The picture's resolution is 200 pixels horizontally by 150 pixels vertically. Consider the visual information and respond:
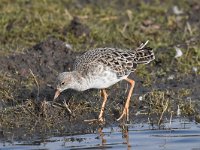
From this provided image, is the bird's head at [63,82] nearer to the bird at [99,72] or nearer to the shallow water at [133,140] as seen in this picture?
the bird at [99,72]

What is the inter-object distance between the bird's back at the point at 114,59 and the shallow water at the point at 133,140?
79 cm

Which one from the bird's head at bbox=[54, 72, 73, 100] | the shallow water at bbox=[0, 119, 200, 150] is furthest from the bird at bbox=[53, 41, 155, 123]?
the shallow water at bbox=[0, 119, 200, 150]

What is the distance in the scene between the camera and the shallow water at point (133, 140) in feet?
30.2

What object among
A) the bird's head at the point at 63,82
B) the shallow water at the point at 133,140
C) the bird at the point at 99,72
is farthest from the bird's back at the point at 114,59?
the shallow water at the point at 133,140

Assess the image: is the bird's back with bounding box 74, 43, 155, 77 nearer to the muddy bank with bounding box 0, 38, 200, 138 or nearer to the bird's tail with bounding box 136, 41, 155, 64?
the bird's tail with bounding box 136, 41, 155, 64

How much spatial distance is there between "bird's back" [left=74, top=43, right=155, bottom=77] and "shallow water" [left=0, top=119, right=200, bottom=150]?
→ 79 cm

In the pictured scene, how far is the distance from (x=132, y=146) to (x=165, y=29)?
191 inches

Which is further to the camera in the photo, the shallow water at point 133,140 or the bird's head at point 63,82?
the bird's head at point 63,82

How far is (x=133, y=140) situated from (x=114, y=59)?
3.89 ft

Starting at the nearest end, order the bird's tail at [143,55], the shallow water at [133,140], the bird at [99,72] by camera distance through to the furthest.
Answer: the shallow water at [133,140] < the bird at [99,72] < the bird's tail at [143,55]

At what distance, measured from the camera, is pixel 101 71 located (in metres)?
9.91

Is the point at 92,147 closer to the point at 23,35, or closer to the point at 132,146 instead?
the point at 132,146

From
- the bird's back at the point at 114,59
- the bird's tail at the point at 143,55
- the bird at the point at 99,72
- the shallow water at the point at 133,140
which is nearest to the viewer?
the shallow water at the point at 133,140

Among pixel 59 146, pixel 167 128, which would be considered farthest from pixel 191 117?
pixel 59 146
